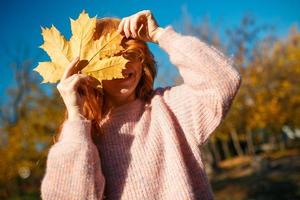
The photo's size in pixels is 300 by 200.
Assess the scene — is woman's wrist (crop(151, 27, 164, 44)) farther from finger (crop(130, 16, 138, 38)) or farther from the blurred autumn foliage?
the blurred autumn foliage

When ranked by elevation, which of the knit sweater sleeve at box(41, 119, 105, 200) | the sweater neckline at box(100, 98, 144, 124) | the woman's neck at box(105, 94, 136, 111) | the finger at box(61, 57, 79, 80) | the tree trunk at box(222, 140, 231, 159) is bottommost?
the tree trunk at box(222, 140, 231, 159)

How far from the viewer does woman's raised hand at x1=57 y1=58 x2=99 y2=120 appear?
1.78 meters

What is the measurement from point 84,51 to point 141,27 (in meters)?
0.34

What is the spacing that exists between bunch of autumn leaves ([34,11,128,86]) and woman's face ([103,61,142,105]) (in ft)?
0.46

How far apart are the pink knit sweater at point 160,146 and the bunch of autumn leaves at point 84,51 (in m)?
0.26

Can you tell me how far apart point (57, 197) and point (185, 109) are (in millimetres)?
761

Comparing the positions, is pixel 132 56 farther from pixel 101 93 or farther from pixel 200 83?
pixel 200 83

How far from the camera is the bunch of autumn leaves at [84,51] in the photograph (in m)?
1.80

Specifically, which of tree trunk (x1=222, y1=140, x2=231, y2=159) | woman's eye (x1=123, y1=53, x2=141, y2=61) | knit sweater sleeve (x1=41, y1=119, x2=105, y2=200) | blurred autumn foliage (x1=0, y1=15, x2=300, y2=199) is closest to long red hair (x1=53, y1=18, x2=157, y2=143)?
woman's eye (x1=123, y1=53, x2=141, y2=61)

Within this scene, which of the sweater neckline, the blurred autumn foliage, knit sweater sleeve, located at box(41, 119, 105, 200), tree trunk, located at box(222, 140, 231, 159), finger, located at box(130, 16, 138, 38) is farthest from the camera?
tree trunk, located at box(222, 140, 231, 159)

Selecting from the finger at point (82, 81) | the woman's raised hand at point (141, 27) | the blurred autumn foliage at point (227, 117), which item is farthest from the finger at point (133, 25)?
the blurred autumn foliage at point (227, 117)

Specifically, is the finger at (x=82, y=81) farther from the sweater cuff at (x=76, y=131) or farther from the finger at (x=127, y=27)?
the finger at (x=127, y=27)

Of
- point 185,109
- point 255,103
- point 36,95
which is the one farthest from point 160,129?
point 255,103

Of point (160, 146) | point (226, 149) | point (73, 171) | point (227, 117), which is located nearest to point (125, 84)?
point (160, 146)
